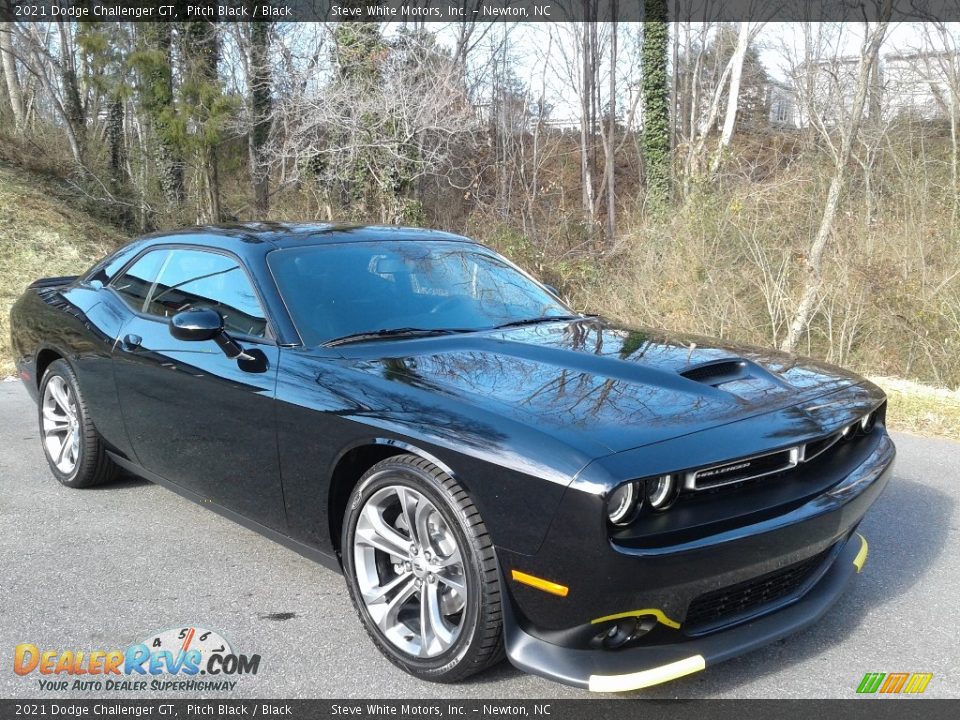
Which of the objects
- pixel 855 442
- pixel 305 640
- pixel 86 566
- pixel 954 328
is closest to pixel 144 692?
pixel 305 640

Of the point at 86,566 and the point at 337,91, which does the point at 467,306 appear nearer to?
the point at 86,566

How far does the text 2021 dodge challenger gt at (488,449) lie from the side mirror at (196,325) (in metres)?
0.01

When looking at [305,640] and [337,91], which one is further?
[337,91]

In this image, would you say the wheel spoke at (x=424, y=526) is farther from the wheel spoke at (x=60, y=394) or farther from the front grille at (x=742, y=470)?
the wheel spoke at (x=60, y=394)

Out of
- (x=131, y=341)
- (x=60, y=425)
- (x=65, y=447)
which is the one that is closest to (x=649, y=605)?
(x=131, y=341)

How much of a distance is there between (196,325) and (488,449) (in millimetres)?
1504

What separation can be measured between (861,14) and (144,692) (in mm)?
10426

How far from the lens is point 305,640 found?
3.18 m

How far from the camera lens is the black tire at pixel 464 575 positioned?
2.60 meters

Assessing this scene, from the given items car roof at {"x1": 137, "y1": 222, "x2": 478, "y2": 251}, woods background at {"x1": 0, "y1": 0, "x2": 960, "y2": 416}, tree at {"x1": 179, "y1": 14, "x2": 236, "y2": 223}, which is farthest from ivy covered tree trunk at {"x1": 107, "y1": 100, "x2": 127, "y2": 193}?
car roof at {"x1": 137, "y1": 222, "x2": 478, "y2": 251}

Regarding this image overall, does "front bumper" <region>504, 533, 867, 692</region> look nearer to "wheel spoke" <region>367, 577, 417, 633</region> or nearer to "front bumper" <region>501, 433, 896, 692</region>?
"front bumper" <region>501, 433, 896, 692</region>

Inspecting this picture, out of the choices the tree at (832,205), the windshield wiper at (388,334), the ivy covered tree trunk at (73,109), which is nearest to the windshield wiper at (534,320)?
the windshield wiper at (388,334)

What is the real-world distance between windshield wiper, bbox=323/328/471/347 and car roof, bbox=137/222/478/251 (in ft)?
2.19

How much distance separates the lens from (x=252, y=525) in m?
3.61
